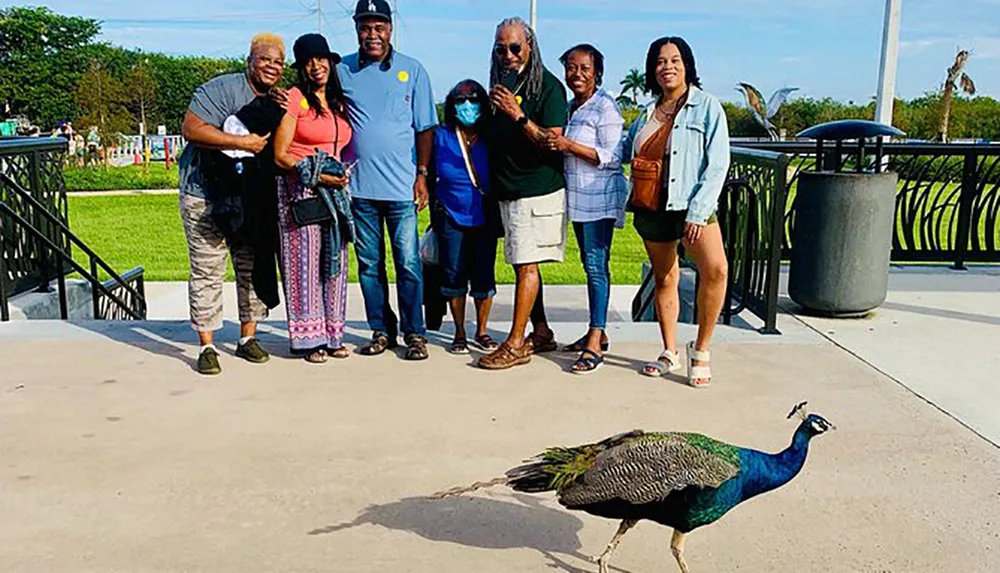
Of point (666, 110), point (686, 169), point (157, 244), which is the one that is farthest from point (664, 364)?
point (157, 244)

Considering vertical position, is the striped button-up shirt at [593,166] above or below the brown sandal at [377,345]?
above

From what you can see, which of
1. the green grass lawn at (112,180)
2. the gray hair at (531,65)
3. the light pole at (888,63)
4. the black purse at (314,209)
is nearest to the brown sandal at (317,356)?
the black purse at (314,209)

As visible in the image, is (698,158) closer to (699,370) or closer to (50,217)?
(699,370)

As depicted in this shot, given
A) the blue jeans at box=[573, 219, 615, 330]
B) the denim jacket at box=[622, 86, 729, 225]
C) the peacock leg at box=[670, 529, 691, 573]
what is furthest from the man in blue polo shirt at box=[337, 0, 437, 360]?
the peacock leg at box=[670, 529, 691, 573]

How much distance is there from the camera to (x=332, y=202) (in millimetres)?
5086

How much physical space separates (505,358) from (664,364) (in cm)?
90

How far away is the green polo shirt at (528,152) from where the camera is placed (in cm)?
503

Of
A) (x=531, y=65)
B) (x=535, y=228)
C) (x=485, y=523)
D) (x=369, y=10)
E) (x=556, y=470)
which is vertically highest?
(x=369, y=10)

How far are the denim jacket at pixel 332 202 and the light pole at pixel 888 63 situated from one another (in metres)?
7.20

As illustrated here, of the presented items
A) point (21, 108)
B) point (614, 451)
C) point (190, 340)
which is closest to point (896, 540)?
point (614, 451)

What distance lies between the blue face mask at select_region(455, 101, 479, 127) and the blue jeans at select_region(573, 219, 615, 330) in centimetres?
82

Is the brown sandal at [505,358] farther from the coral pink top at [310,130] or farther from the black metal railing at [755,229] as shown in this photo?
the black metal railing at [755,229]

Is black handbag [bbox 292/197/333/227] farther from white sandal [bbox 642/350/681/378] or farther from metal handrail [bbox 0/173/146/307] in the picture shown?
metal handrail [bbox 0/173/146/307]

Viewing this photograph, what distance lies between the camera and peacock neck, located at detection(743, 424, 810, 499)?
2.91 meters
